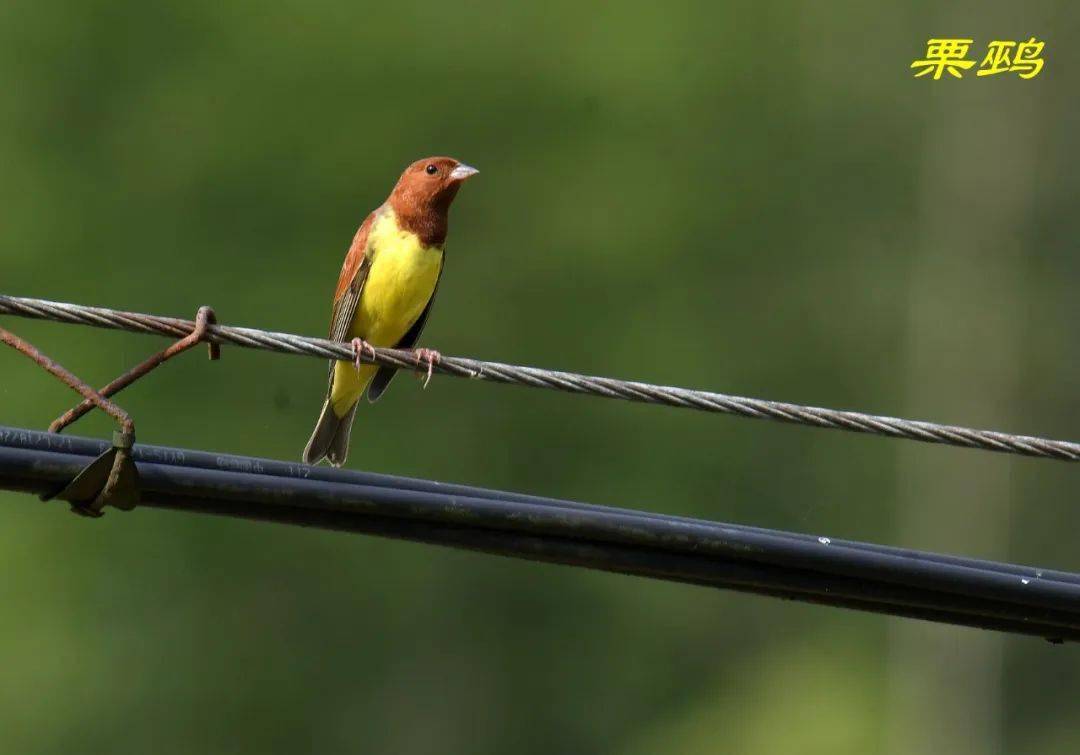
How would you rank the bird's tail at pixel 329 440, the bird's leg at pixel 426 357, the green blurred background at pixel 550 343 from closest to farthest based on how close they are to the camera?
the bird's leg at pixel 426 357 → the bird's tail at pixel 329 440 → the green blurred background at pixel 550 343

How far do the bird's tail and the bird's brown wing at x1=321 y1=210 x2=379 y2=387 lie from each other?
0.49 meters

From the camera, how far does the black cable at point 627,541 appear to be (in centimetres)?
477

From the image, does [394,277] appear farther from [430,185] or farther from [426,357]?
[426,357]

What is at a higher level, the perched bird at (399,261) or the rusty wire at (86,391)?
the perched bird at (399,261)

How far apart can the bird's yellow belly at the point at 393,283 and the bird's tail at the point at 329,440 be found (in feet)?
1.54

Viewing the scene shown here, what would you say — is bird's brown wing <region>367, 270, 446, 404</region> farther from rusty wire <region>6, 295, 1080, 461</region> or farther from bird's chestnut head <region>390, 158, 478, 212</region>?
rusty wire <region>6, 295, 1080, 461</region>

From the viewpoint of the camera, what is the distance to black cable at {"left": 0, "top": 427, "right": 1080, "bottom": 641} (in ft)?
15.6

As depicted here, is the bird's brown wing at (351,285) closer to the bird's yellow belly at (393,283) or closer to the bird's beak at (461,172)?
the bird's yellow belly at (393,283)

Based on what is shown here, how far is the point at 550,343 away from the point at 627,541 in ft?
80.8

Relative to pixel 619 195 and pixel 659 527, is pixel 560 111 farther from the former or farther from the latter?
pixel 659 527

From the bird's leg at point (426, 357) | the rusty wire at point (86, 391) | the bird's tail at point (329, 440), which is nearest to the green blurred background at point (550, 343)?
the bird's tail at point (329, 440)

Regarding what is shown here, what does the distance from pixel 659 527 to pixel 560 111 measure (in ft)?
99.0

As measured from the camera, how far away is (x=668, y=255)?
108 feet

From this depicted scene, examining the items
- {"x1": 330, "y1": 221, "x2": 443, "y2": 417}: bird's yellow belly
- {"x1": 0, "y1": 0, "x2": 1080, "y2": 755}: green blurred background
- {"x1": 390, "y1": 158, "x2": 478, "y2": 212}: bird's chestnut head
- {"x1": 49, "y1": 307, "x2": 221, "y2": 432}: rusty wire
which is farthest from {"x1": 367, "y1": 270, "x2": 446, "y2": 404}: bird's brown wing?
{"x1": 0, "y1": 0, "x2": 1080, "y2": 755}: green blurred background
